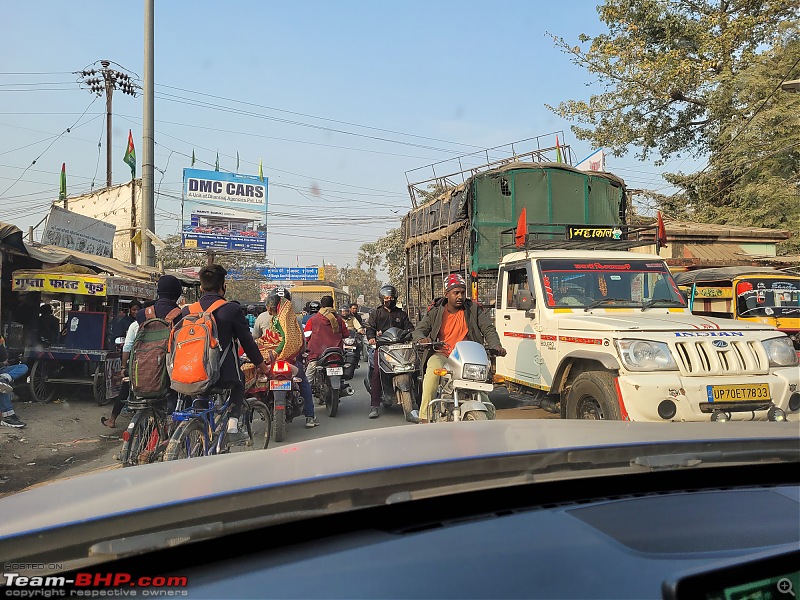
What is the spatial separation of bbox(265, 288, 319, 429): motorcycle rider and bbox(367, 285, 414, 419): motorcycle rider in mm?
953

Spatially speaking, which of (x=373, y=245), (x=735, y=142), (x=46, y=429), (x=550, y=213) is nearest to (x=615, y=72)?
(x=735, y=142)

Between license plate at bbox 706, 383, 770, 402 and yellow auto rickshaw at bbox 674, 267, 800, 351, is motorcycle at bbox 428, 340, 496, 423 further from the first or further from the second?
yellow auto rickshaw at bbox 674, 267, 800, 351

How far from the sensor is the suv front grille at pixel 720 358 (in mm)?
4840

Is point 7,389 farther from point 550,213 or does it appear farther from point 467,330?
point 550,213

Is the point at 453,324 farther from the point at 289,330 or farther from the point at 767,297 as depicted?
the point at 767,297

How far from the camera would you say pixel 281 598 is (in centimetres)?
101

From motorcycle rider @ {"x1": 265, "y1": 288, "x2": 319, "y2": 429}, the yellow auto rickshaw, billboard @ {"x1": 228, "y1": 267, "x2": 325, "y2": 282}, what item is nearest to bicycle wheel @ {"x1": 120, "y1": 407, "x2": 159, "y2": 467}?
motorcycle rider @ {"x1": 265, "y1": 288, "x2": 319, "y2": 429}

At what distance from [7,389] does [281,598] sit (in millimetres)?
7765

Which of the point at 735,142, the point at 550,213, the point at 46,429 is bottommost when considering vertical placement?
the point at 46,429

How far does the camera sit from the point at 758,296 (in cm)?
1035

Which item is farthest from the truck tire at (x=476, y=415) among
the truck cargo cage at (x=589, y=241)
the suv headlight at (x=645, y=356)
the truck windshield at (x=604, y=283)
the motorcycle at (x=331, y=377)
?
A: the motorcycle at (x=331, y=377)

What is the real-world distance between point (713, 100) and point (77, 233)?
19615mm

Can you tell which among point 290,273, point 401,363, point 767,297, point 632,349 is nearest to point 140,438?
point 401,363

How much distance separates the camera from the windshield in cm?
1012
